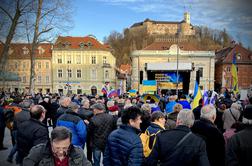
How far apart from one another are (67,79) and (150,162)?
56.1 m

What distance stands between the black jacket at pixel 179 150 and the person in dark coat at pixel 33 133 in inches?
76.3

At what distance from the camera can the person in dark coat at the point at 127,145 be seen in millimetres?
3695

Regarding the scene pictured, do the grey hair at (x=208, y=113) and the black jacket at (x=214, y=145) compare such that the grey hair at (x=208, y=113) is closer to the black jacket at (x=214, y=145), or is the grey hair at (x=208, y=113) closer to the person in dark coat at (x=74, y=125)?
the black jacket at (x=214, y=145)

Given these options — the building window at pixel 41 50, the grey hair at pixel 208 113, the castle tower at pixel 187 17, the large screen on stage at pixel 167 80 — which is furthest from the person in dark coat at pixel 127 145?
the castle tower at pixel 187 17

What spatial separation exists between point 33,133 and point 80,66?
54.8 metres

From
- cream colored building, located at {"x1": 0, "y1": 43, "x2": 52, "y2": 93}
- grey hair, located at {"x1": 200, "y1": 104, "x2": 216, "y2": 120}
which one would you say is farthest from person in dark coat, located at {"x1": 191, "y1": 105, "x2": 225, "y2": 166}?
cream colored building, located at {"x1": 0, "y1": 43, "x2": 52, "y2": 93}

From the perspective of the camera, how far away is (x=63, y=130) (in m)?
2.84

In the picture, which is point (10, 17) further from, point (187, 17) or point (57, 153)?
point (187, 17)

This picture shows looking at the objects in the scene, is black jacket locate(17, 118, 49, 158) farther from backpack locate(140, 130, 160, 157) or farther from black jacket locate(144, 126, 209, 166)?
black jacket locate(144, 126, 209, 166)

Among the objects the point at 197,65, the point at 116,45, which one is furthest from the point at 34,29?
the point at 116,45

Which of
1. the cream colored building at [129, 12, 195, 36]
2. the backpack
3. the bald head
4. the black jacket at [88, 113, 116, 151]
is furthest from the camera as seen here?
the cream colored building at [129, 12, 195, 36]

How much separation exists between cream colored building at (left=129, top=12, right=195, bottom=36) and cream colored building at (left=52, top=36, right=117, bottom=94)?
66508mm

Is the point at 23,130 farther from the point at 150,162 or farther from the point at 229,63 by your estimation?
the point at 229,63

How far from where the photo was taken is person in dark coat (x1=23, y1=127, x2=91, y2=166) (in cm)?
277
